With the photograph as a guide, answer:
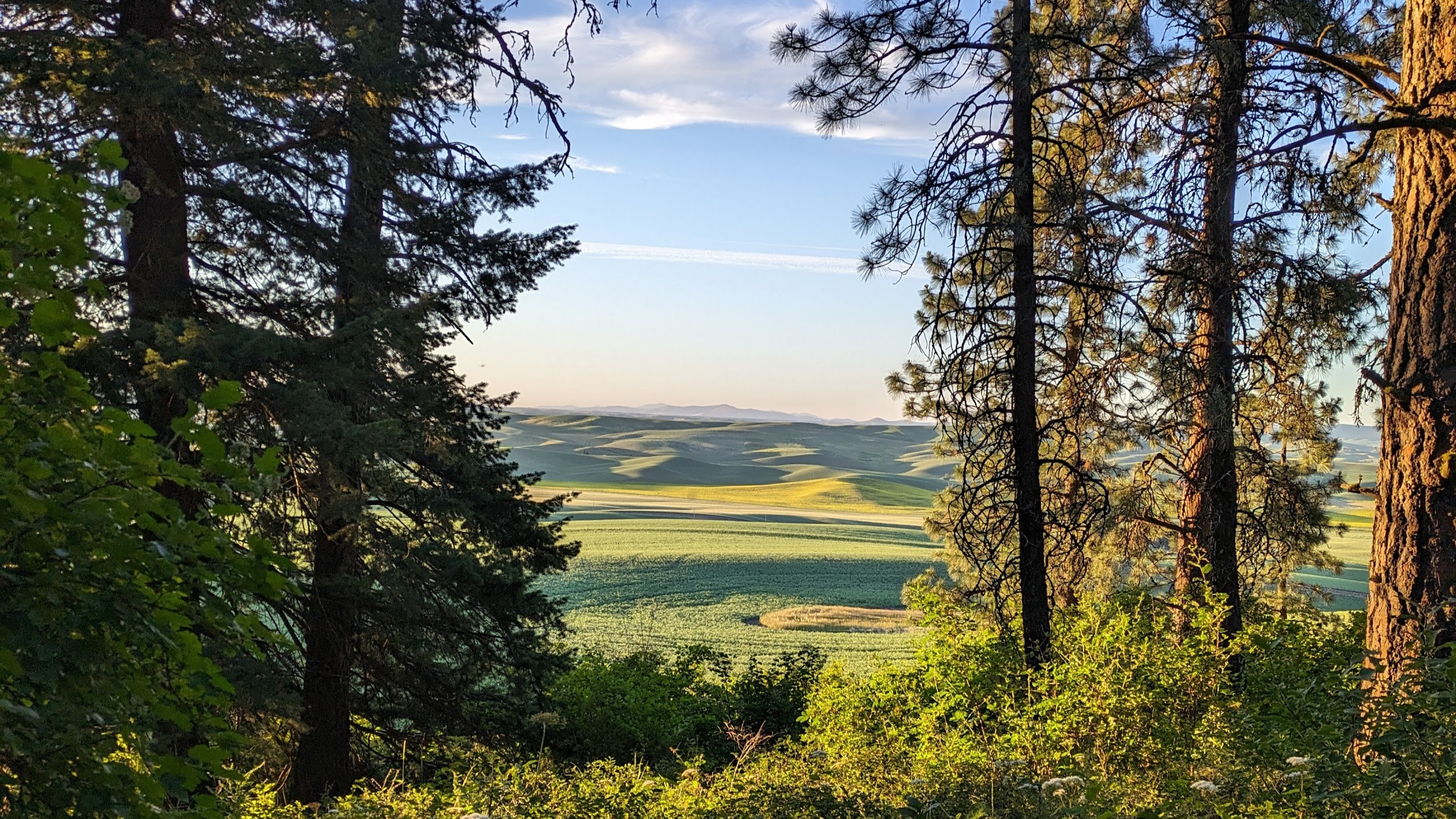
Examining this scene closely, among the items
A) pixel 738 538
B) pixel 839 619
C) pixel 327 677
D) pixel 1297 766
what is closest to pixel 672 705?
pixel 327 677

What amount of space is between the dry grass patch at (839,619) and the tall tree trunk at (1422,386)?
64.9 ft

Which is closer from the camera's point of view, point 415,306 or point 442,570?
point 415,306

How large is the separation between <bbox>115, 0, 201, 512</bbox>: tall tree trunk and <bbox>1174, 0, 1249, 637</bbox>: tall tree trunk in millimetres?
7967

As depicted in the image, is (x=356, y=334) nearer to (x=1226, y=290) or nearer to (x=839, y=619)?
(x=1226, y=290)

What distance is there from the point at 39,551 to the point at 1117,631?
5646 mm

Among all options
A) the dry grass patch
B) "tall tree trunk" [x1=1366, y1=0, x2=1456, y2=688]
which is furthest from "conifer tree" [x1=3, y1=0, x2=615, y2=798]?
the dry grass patch

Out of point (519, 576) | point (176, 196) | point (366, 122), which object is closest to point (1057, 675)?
point (519, 576)

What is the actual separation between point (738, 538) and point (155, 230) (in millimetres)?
36587

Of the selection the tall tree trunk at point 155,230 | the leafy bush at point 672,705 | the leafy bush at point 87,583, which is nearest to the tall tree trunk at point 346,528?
the tall tree trunk at point 155,230

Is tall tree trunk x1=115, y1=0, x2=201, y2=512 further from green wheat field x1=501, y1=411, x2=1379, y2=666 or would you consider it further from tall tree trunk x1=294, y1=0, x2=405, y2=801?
green wheat field x1=501, y1=411, x2=1379, y2=666

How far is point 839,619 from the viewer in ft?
86.3

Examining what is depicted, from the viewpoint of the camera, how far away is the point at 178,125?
6.52 meters

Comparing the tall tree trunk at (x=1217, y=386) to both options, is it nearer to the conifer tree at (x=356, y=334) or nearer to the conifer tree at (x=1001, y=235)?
the conifer tree at (x=1001, y=235)

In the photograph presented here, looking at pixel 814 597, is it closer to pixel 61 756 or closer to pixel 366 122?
pixel 366 122
